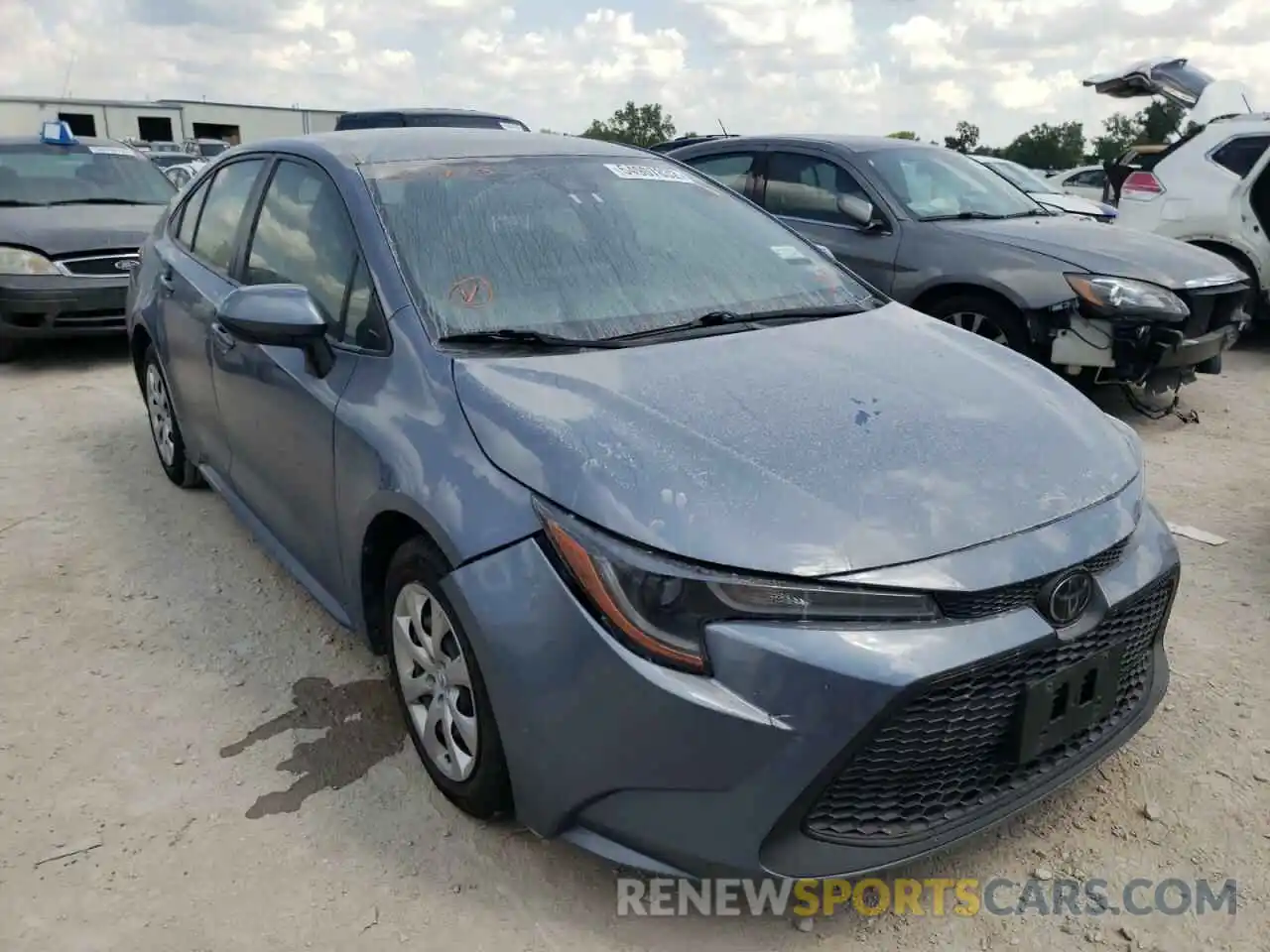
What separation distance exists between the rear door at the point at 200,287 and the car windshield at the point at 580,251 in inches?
40.3

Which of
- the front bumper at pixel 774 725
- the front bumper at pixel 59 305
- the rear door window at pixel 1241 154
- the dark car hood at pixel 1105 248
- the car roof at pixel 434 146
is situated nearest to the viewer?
the front bumper at pixel 774 725

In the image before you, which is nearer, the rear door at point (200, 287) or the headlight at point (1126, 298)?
the rear door at point (200, 287)

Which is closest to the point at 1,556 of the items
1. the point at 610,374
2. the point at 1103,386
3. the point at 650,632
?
the point at 610,374

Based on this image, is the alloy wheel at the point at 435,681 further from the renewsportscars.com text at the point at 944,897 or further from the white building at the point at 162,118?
the white building at the point at 162,118

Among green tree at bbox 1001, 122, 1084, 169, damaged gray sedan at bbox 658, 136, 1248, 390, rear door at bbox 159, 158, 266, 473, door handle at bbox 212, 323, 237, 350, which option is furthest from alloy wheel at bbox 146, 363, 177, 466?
green tree at bbox 1001, 122, 1084, 169

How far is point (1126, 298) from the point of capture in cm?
521

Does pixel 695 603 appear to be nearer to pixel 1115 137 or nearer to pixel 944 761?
pixel 944 761

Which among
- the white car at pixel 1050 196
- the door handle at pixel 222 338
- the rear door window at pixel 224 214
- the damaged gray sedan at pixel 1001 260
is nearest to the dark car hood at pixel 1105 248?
the damaged gray sedan at pixel 1001 260

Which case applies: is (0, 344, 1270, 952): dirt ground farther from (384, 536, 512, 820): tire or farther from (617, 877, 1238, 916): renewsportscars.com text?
(384, 536, 512, 820): tire

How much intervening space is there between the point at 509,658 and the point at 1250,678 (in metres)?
2.35

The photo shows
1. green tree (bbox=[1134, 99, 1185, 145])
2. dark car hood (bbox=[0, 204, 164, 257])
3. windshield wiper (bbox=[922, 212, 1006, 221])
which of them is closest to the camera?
windshield wiper (bbox=[922, 212, 1006, 221])

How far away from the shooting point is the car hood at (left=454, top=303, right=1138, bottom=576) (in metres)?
1.94

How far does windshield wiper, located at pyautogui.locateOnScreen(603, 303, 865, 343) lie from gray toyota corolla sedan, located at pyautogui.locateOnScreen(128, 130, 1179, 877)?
16 millimetres

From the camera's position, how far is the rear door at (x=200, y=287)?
3.63m
